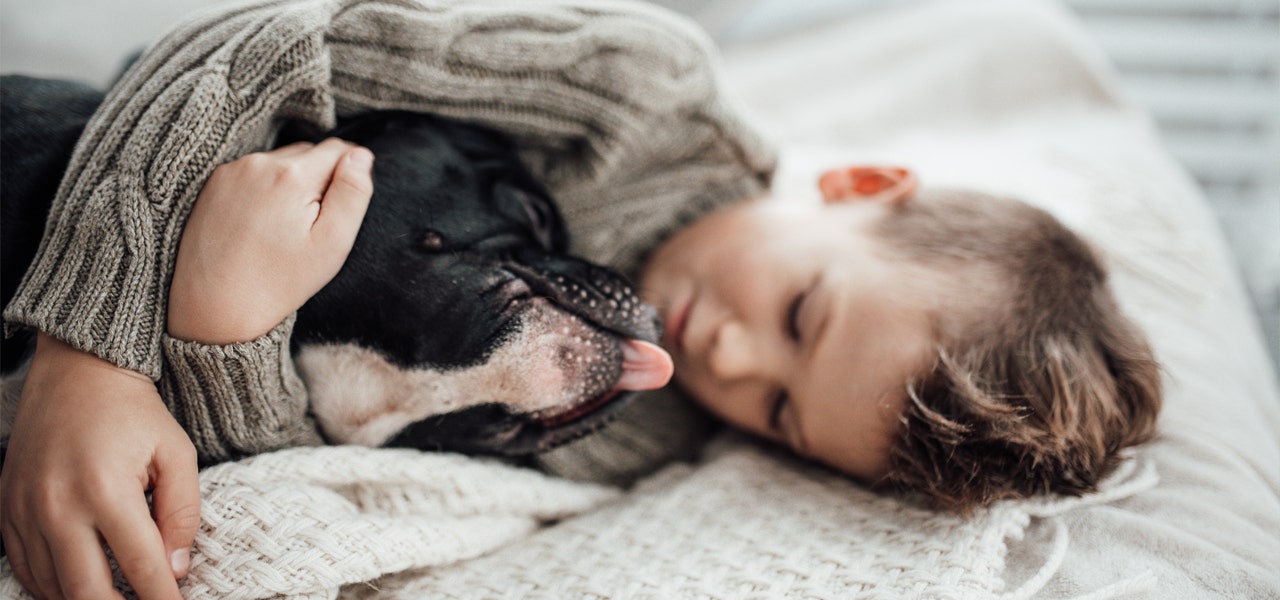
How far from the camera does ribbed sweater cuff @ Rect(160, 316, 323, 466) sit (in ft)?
2.34

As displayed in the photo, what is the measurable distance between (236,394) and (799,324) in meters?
0.59

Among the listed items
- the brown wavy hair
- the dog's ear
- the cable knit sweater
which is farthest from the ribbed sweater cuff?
the brown wavy hair

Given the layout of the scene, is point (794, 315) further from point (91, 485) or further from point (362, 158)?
point (91, 485)

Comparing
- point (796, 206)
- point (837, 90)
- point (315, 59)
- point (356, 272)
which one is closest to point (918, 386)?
point (796, 206)

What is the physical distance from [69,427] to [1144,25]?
7.94 ft

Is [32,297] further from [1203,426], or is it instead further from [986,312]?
[1203,426]

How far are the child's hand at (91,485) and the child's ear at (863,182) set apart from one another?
0.85m

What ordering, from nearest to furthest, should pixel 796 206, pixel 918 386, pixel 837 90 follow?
pixel 918 386, pixel 796 206, pixel 837 90

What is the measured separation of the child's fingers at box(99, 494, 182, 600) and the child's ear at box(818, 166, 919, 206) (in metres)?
0.88

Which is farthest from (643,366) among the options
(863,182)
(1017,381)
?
(863,182)

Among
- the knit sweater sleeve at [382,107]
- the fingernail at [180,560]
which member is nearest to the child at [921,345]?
the knit sweater sleeve at [382,107]

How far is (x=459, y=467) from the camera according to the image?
0.85m

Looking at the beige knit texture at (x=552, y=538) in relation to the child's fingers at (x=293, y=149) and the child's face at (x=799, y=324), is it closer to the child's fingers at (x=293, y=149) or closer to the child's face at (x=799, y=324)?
the child's face at (x=799, y=324)

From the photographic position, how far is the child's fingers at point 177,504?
2.18 ft
